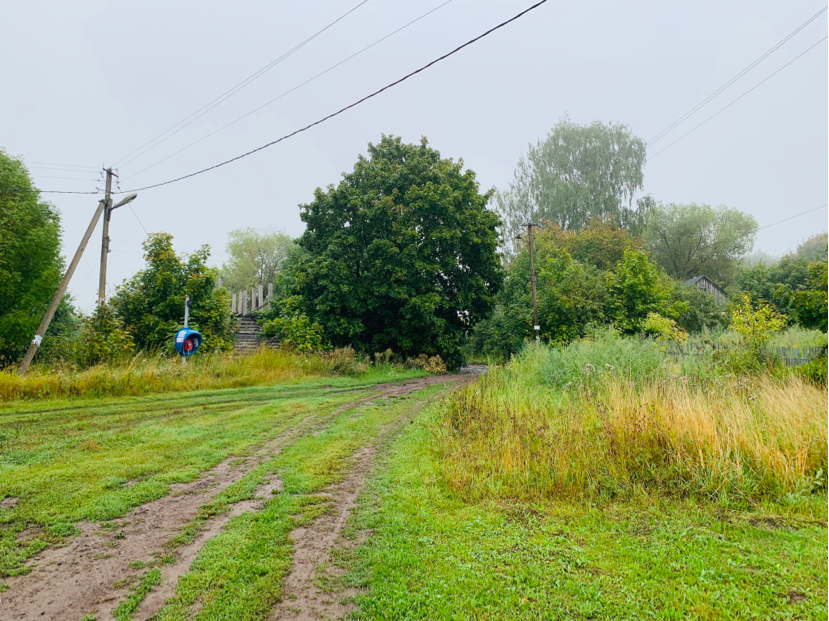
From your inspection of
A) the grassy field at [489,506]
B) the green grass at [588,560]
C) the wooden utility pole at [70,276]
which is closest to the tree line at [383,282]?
the wooden utility pole at [70,276]

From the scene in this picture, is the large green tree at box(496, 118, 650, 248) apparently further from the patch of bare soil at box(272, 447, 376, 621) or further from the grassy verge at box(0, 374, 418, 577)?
the patch of bare soil at box(272, 447, 376, 621)

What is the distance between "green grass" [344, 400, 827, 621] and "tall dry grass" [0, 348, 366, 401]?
990 cm

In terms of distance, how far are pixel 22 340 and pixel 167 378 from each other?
1527 cm

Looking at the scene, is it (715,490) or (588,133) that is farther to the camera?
(588,133)

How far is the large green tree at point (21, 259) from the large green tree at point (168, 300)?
27.3 feet

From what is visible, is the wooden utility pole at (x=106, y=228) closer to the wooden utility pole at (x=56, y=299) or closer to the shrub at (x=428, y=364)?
the wooden utility pole at (x=56, y=299)

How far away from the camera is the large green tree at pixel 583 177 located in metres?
40.2

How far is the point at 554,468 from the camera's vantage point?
5012 millimetres

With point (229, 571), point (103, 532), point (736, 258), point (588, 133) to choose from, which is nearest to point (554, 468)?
point (229, 571)

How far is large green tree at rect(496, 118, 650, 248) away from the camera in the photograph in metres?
40.2

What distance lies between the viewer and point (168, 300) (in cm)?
1689

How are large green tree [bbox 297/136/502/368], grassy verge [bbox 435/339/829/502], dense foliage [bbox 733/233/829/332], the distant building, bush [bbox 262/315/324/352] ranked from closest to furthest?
1. grassy verge [bbox 435/339/829/502]
2. dense foliage [bbox 733/233/829/332]
3. bush [bbox 262/315/324/352]
4. large green tree [bbox 297/136/502/368]
5. the distant building

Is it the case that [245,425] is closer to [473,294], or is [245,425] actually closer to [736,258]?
[473,294]

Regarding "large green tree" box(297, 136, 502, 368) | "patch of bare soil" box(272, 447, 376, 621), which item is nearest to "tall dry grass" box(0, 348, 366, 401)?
"large green tree" box(297, 136, 502, 368)
